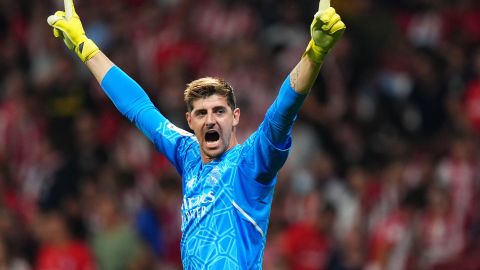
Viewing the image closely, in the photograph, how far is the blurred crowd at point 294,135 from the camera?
10375mm

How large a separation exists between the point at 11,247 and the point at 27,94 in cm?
277

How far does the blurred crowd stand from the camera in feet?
34.0

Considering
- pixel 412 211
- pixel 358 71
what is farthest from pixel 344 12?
pixel 412 211

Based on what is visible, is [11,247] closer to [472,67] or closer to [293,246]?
[293,246]

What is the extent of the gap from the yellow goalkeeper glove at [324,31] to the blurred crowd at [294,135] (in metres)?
4.72

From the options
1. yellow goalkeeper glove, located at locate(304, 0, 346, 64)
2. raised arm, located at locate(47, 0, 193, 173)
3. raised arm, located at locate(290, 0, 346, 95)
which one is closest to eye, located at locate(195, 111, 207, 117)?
raised arm, located at locate(47, 0, 193, 173)

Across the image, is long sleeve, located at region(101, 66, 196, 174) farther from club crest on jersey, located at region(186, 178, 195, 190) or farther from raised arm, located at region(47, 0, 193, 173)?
club crest on jersey, located at region(186, 178, 195, 190)

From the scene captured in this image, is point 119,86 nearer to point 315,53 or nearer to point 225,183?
point 225,183

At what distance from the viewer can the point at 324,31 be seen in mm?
5438

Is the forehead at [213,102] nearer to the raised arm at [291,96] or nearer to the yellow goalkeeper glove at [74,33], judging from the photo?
the raised arm at [291,96]

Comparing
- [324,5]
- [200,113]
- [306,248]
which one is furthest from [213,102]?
[306,248]

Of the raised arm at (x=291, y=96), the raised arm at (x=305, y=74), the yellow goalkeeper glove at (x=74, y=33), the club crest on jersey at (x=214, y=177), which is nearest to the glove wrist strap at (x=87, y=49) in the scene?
the yellow goalkeeper glove at (x=74, y=33)

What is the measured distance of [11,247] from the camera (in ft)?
36.4

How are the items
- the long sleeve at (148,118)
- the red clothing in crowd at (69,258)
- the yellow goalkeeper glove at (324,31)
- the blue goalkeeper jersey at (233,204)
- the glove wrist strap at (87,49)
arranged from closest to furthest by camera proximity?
the yellow goalkeeper glove at (324,31)
the blue goalkeeper jersey at (233,204)
the long sleeve at (148,118)
the glove wrist strap at (87,49)
the red clothing in crowd at (69,258)
